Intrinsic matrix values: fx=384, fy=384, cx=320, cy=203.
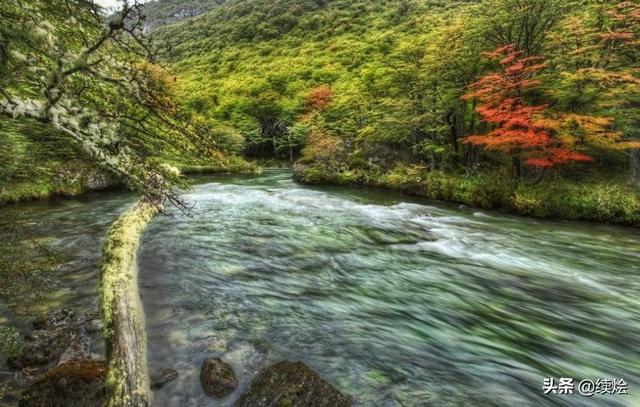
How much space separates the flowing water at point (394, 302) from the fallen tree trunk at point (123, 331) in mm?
396

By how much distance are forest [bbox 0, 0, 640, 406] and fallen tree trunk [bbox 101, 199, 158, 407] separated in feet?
0.10

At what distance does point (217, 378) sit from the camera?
4.41m

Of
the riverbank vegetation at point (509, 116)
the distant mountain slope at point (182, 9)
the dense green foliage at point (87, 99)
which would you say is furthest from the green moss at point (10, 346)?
the distant mountain slope at point (182, 9)

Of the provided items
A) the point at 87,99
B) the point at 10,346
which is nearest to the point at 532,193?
the point at 87,99

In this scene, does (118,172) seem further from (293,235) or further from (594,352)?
(293,235)

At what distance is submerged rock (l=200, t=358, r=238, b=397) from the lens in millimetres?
4293

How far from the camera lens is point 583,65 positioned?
55.1 ft

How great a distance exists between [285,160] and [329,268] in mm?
33165

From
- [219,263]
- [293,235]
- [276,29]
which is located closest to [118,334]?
[219,263]

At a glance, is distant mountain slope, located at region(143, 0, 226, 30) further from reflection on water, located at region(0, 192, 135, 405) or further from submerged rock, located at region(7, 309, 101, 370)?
submerged rock, located at region(7, 309, 101, 370)

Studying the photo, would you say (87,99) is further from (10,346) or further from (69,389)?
(69,389)

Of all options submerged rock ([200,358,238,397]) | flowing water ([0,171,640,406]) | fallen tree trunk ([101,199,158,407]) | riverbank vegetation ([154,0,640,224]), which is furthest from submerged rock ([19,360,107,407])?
riverbank vegetation ([154,0,640,224])

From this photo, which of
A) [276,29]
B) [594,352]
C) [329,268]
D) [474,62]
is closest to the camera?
[594,352]

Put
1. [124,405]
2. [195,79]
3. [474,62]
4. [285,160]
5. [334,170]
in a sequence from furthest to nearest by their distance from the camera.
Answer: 1. [195,79]
2. [285,160]
3. [334,170]
4. [474,62]
5. [124,405]
